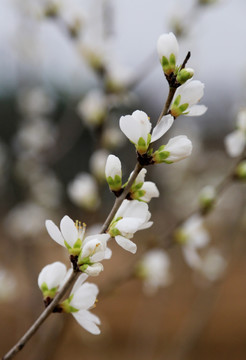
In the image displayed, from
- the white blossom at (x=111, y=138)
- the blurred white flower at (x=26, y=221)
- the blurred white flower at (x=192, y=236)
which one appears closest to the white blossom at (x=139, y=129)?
the blurred white flower at (x=192, y=236)

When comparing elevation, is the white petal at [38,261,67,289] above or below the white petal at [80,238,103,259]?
below

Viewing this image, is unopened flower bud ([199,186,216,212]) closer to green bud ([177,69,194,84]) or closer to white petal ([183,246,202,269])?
white petal ([183,246,202,269])

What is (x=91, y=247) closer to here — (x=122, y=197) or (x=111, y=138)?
(x=122, y=197)

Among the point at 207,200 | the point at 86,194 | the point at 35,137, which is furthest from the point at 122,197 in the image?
the point at 35,137

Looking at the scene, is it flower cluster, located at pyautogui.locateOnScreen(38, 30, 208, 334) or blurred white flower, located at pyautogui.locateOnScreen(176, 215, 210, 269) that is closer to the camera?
flower cluster, located at pyautogui.locateOnScreen(38, 30, 208, 334)

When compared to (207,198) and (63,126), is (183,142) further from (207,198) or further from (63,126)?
(63,126)

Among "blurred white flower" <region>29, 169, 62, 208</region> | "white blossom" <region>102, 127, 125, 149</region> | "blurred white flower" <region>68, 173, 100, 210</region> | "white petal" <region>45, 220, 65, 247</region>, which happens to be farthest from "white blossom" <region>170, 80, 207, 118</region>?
"blurred white flower" <region>29, 169, 62, 208</region>

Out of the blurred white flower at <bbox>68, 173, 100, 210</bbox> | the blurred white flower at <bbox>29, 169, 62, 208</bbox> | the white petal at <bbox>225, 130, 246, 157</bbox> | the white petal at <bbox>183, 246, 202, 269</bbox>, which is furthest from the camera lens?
the blurred white flower at <bbox>29, 169, 62, 208</bbox>

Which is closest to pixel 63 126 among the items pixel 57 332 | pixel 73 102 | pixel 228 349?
pixel 73 102
